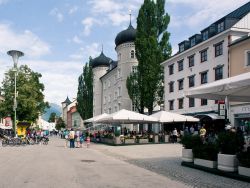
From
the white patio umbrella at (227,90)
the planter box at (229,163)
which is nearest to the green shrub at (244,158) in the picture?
the planter box at (229,163)

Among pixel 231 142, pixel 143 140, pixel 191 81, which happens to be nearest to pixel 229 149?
pixel 231 142

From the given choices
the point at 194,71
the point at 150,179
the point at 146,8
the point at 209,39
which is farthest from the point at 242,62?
the point at 150,179

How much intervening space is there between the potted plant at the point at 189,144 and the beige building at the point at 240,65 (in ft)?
61.9

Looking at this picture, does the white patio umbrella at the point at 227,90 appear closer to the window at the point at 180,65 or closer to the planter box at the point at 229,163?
the planter box at the point at 229,163

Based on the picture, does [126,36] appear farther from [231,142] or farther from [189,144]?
[231,142]

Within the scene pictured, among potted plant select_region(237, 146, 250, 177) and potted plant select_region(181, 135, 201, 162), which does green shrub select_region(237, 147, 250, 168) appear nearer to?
potted plant select_region(237, 146, 250, 177)

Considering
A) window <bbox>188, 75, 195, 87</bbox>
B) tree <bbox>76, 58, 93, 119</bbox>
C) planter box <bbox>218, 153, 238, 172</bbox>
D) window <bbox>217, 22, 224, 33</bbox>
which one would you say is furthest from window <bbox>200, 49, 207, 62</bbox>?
tree <bbox>76, 58, 93, 119</bbox>

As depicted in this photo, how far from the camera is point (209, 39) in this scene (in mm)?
37656

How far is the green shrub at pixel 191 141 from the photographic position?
14.1 meters

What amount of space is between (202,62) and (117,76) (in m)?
29.1

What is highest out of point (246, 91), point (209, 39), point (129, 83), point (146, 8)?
point (146, 8)

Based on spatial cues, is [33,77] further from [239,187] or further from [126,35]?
[239,187]

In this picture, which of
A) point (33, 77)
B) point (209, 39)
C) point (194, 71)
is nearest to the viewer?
point (209, 39)

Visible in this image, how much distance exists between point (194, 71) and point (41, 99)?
27.6 m
